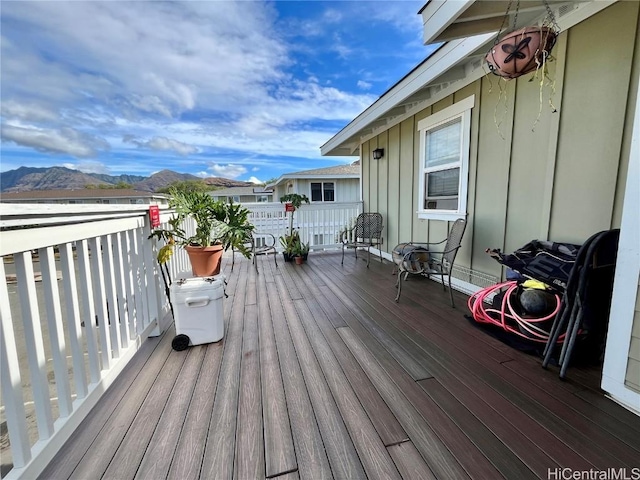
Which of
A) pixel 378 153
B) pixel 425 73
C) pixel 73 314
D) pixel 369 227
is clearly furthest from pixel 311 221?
pixel 73 314

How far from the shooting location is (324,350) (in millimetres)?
2084

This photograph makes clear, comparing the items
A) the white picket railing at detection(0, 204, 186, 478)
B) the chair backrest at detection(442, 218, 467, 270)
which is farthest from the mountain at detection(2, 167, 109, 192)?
the chair backrest at detection(442, 218, 467, 270)

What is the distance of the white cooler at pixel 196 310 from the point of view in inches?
83.1

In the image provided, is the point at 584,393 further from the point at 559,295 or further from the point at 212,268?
the point at 212,268

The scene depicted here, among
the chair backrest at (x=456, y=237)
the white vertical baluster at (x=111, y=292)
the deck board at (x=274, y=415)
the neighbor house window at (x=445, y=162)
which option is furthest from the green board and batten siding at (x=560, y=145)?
the white vertical baluster at (x=111, y=292)

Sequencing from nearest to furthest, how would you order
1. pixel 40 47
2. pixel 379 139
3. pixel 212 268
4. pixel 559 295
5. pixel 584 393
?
1. pixel 584 393
2. pixel 559 295
3. pixel 212 268
4. pixel 379 139
5. pixel 40 47

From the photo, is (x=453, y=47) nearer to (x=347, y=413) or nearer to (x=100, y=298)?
(x=347, y=413)

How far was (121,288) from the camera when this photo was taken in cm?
192

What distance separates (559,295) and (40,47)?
39.9 feet

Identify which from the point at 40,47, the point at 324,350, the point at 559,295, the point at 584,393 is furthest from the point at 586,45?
the point at 40,47

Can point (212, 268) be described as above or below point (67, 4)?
below

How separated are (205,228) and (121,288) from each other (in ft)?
3.64

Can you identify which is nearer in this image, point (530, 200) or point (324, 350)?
point (324, 350)

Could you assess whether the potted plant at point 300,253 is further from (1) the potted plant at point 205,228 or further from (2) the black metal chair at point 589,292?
(2) the black metal chair at point 589,292
